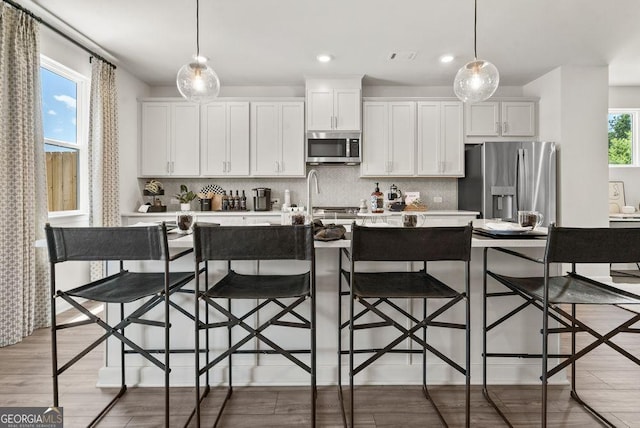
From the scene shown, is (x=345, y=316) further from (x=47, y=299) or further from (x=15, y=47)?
(x=15, y=47)

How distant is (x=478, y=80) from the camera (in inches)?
96.0

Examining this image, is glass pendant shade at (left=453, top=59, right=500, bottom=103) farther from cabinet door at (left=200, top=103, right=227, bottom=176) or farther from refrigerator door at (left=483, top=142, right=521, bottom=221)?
cabinet door at (left=200, top=103, right=227, bottom=176)

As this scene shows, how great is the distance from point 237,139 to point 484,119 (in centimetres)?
324

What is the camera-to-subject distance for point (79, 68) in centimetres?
385

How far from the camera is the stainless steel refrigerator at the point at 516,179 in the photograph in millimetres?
4457

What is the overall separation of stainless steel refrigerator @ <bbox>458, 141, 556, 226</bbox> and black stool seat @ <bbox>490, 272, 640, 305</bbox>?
2663 millimetres

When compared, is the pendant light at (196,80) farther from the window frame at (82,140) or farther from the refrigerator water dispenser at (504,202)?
the refrigerator water dispenser at (504,202)

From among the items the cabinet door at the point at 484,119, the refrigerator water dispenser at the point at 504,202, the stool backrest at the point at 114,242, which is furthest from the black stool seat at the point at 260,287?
the cabinet door at the point at 484,119

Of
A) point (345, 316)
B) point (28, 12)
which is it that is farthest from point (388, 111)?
point (28, 12)

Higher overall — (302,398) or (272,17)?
(272,17)

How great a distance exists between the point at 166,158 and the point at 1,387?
10.6ft

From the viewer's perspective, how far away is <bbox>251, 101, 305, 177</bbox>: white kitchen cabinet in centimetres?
484

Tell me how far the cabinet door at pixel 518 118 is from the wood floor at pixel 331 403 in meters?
3.33

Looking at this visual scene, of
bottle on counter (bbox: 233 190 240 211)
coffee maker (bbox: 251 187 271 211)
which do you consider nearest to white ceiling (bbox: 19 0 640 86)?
coffee maker (bbox: 251 187 271 211)
